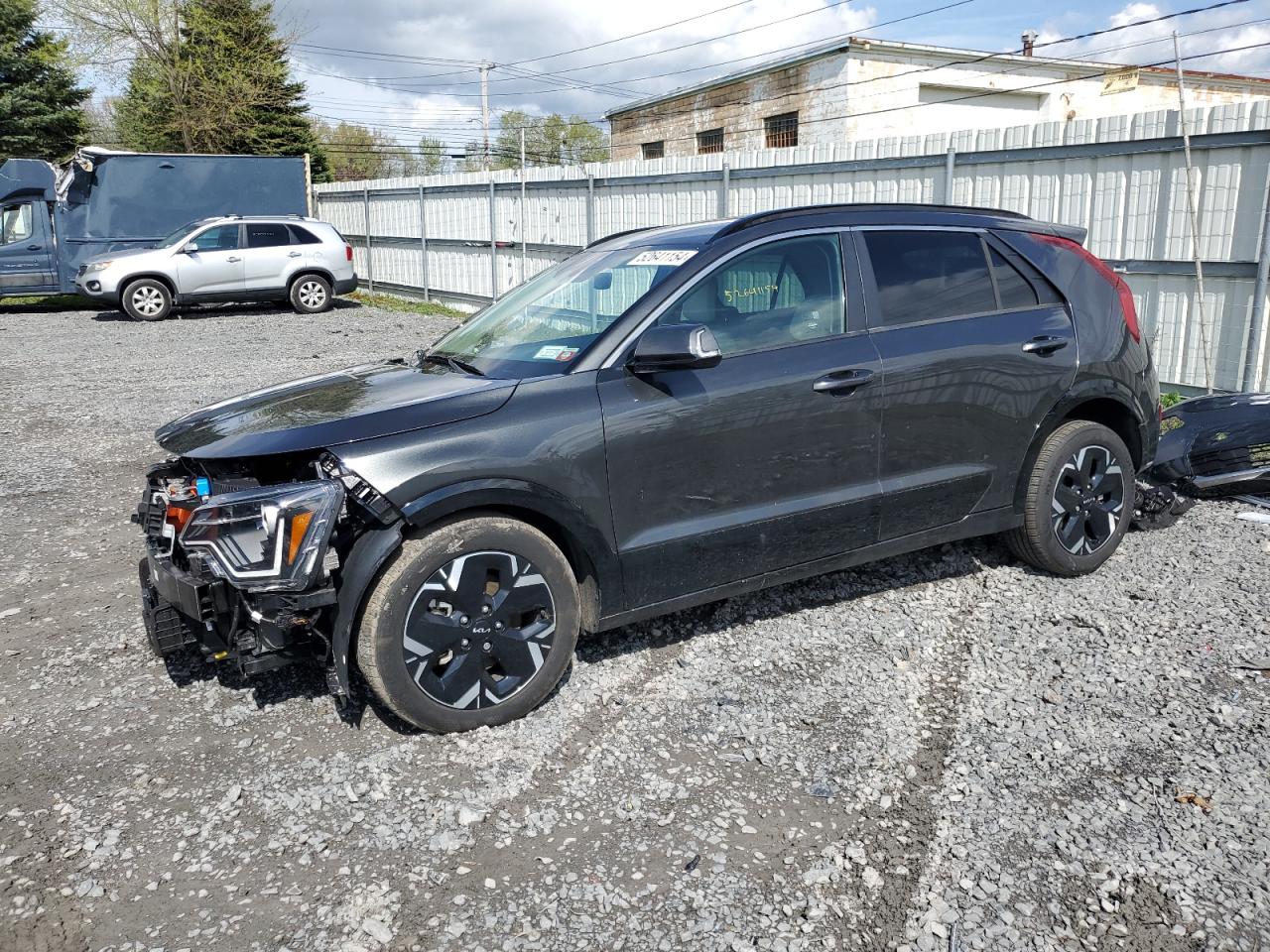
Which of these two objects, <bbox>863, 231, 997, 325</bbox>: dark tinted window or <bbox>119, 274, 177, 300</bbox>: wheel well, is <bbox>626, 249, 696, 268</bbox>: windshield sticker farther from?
<bbox>119, 274, 177, 300</bbox>: wheel well

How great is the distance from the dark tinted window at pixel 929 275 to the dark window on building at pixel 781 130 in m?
23.9

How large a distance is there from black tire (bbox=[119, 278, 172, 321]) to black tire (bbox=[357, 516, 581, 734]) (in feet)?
54.5

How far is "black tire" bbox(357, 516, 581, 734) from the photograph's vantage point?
134 inches

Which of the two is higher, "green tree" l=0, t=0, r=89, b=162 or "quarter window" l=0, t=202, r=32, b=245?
"green tree" l=0, t=0, r=89, b=162

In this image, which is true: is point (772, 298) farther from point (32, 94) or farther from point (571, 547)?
point (32, 94)

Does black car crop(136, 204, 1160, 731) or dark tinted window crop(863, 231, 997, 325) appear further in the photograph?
dark tinted window crop(863, 231, 997, 325)

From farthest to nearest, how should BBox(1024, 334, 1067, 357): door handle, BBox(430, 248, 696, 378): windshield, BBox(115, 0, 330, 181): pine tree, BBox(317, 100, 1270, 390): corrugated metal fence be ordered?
BBox(115, 0, 330, 181): pine tree → BBox(317, 100, 1270, 390): corrugated metal fence → BBox(1024, 334, 1067, 357): door handle → BBox(430, 248, 696, 378): windshield

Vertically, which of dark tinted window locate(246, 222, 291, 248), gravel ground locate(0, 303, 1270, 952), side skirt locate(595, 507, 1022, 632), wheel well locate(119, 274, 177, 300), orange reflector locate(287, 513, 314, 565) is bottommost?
gravel ground locate(0, 303, 1270, 952)

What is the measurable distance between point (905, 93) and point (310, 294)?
634 inches

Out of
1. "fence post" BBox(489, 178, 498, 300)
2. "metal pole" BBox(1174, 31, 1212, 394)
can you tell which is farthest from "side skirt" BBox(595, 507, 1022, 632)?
"fence post" BBox(489, 178, 498, 300)

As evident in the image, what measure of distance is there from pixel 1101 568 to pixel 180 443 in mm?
4343

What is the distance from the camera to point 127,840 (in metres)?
3.08

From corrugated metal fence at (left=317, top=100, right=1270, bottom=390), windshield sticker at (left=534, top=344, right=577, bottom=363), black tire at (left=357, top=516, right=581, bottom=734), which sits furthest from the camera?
corrugated metal fence at (left=317, top=100, right=1270, bottom=390)

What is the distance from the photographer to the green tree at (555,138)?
75.9 meters
